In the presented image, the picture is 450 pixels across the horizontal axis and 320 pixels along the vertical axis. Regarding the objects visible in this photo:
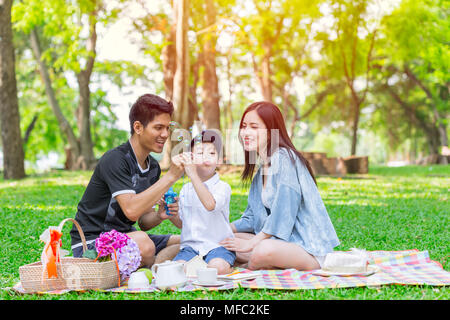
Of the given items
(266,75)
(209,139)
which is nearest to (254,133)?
(209,139)

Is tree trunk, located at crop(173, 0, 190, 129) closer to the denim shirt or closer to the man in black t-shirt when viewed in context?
the man in black t-shirt

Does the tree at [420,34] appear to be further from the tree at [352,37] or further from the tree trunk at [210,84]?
the tree trunk at [210,84]

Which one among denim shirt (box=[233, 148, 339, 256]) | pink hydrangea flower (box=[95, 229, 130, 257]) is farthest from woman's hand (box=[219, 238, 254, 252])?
pink hydrangea flower (box=[95, 229, 130, 257])

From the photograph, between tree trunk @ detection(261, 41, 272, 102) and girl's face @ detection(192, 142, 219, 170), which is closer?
girl's face @ detection(192, 142, 219, 170)

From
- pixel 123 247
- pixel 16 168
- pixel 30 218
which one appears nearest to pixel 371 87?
pixel 16 168

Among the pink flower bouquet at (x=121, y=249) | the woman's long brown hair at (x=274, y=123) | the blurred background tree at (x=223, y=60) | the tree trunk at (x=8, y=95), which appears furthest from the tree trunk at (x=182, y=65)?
the pink flower bouquet at (x=121, y=249)

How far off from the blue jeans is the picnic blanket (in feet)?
0.45

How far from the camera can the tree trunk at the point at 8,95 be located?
12156 millimetres

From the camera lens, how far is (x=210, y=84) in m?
15.8

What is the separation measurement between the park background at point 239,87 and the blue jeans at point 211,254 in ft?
2.43

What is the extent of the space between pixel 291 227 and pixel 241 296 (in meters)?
0.82

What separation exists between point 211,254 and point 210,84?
1232 cm

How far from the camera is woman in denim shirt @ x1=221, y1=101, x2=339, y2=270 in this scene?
3.72 metres

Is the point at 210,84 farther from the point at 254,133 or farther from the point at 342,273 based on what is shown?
the point at 342,273
